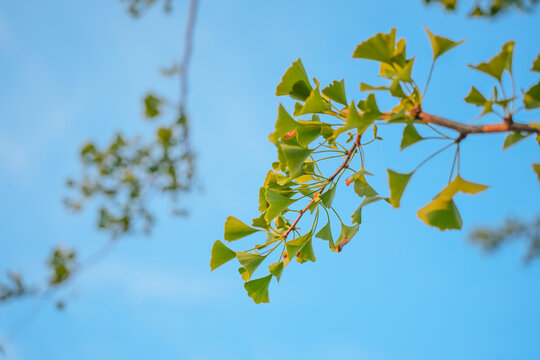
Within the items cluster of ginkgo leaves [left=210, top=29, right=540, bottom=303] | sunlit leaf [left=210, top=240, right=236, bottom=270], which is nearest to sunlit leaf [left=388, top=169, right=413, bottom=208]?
cluster of ginkgo leaves [left=210, top=29, right=540, bottom=303]

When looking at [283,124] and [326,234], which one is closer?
[283,124]

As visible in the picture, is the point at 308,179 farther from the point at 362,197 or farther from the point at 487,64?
the point at 487,64

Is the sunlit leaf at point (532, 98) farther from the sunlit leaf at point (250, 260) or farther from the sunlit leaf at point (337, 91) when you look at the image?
the sunlit leaf at point (250, 260)

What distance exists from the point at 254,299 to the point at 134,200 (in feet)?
13.9

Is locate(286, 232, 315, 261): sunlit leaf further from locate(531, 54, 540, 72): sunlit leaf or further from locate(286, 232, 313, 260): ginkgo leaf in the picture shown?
locate(531, 54, 540, 72): sunlit leaf

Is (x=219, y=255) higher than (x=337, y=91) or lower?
lower

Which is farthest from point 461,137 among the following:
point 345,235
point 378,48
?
point 345,235

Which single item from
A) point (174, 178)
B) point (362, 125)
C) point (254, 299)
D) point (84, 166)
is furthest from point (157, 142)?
point (362, 125)

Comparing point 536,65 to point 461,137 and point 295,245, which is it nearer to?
point 461,137

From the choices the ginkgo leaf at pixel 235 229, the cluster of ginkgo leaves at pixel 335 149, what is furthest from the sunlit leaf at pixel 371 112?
the ginkgo leaf at pixel 235 229

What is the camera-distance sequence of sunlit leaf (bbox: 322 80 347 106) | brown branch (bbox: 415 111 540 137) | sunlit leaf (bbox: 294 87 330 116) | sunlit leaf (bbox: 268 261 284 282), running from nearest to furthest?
brown branch (bbox: 415 111 540 137)
sunlit leaf (bbox: 294 87 330 116)
sunlit leaf (bbox: 322 80 347 106)
sunlit leaf (bbox: 268 261 284 282)

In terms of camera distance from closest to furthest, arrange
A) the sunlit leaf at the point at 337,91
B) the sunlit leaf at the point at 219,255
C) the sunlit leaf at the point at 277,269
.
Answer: the sunlit leaf at the point at 337,91 < the sunlit leaf at the point at 277,269 < the sunlit leaf at the point at 219,255

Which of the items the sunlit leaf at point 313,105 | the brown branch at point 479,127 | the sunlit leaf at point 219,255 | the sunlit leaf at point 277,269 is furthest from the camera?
the sunlit leaf at point 219,255

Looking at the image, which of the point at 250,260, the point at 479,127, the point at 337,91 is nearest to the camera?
the point at 479,127
